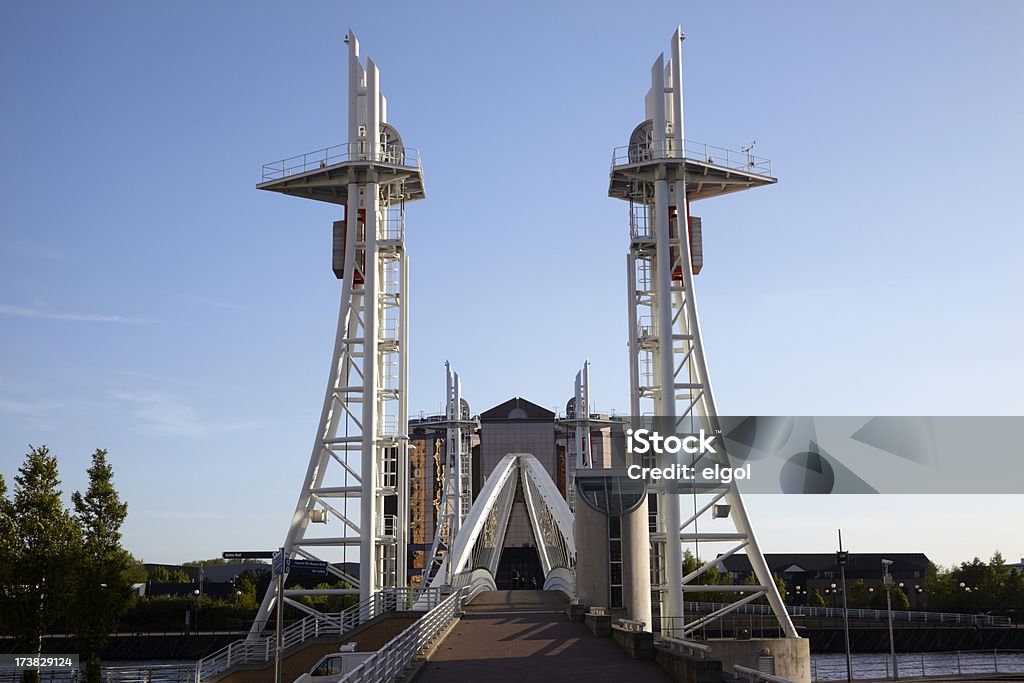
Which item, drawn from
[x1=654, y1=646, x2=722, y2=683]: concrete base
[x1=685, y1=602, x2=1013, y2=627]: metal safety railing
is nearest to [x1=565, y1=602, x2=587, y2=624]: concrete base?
[x1=654, y1=646, x2=722, y2=683]: concrete base

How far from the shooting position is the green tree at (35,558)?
30.6 m

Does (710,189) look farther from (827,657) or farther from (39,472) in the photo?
(827,657)

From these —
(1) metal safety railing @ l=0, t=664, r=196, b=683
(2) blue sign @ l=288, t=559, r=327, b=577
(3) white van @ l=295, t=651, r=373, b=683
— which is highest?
(2) blue sign @ l=288, t=559, r=327, b=577

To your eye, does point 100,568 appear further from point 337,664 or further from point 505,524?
point 505,524

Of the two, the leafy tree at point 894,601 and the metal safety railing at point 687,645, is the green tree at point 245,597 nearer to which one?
the leafy tree at point 894,601

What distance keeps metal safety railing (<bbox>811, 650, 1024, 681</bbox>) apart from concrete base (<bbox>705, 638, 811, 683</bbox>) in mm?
19088

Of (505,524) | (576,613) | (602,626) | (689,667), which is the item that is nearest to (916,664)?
(505,524)

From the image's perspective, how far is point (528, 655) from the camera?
23.1 meters

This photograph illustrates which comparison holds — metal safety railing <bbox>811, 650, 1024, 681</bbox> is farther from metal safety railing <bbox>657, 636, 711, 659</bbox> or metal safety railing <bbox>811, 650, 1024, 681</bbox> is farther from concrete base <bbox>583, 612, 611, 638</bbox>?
metal safety railing <bbox>657, 636, 711, 659</bbox>

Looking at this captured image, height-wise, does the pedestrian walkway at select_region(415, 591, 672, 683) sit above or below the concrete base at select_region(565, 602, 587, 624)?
below

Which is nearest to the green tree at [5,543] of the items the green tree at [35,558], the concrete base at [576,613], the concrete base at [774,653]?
the green tree at [35,558]

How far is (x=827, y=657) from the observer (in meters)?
76.0

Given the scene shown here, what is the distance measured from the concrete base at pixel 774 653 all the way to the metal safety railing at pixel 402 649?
9116mm

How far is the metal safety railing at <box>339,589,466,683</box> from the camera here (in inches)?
634
